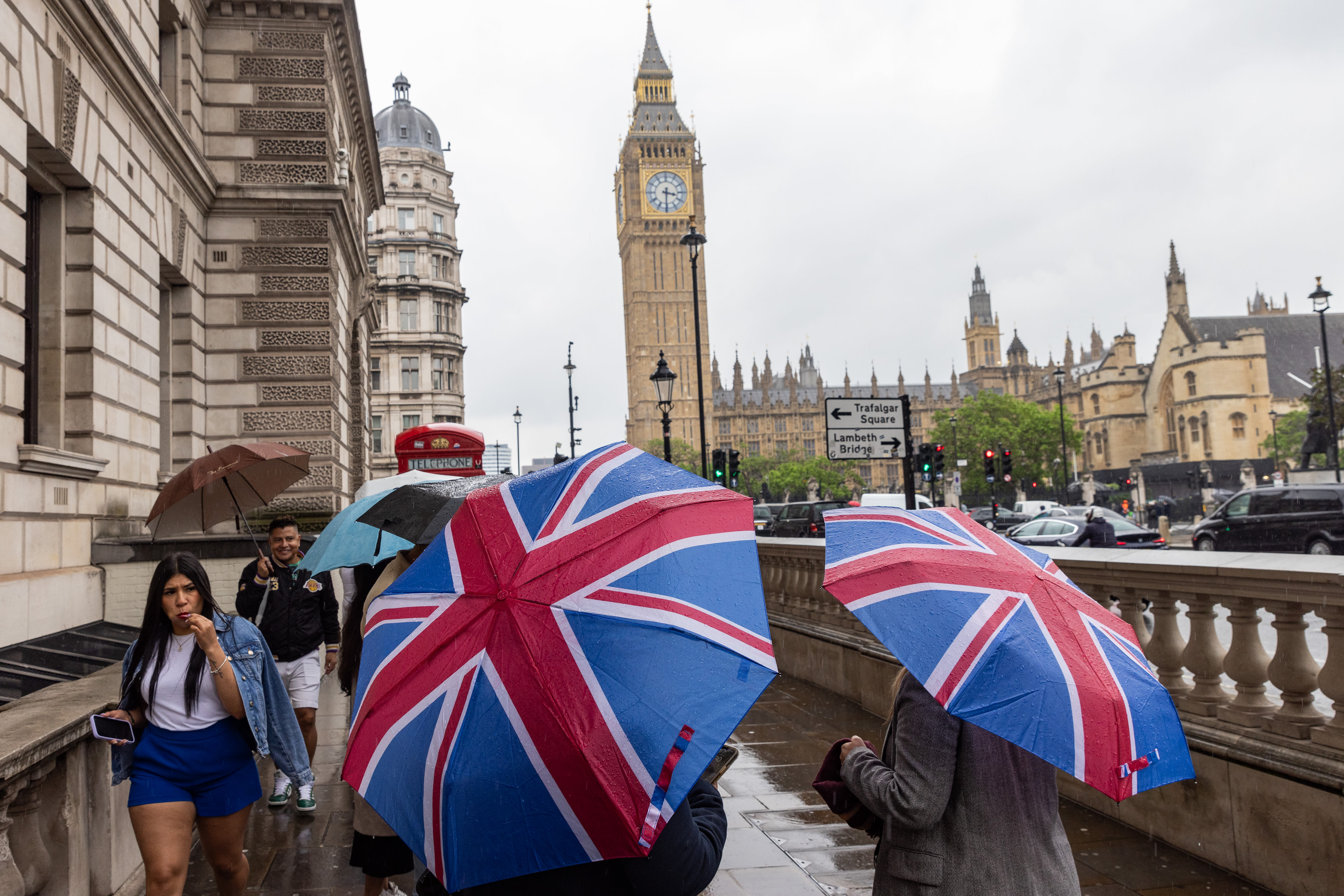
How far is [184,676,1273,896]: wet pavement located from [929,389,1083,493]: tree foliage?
83503 millimetres

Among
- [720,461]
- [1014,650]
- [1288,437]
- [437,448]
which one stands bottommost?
[1014,650]

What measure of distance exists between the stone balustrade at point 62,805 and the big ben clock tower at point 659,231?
12461 cm

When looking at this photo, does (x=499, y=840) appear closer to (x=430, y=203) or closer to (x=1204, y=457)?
(x=430, y=203)

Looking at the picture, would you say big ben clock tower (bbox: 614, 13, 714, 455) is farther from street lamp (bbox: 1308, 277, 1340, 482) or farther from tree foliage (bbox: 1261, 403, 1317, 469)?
street lamp (bbox: 1308, 277, 1340, 482)

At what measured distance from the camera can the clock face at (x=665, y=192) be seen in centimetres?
13062

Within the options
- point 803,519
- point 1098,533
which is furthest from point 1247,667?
point 803,519

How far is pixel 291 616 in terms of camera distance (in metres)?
6.43

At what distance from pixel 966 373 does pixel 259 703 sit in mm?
174966

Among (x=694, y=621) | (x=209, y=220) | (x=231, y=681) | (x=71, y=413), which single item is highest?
(x=209, y=220)

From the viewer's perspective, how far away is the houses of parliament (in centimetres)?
9181

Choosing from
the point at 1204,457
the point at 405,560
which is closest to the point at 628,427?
the point at 1204,457

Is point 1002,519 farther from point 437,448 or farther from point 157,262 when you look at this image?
point 157,262

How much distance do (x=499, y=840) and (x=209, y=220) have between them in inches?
565

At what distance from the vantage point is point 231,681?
3902 mm
